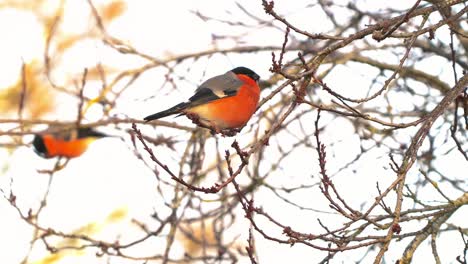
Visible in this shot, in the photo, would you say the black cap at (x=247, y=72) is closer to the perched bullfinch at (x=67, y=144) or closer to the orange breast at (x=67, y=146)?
the perched bullfinch at (x=67, y=144)

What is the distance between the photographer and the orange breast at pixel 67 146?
32.1 feet

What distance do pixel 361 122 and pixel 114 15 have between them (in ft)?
13.1

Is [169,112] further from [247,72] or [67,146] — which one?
[67,146]

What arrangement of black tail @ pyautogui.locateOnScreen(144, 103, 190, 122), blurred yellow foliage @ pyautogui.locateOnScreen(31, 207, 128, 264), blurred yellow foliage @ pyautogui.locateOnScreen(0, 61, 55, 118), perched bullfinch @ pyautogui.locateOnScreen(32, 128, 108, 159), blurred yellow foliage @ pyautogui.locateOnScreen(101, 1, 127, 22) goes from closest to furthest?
black tail @ pyautogui.locateOnScreen(144, 103, 190, 122)
blurred yellow foliage @ pyautogui.locateOnScreen(31, 207, 128, 264)
blurred yellow foliage @ pyautogui.locateOnScreen(0, 61, 55, 118)
blurred yellow foliage @ pyautogui.locateOnScreen(101, 1, 127, 22)
perched bullfinch @ pyautogui.locateOnScreen(32, 128, 108, 159)

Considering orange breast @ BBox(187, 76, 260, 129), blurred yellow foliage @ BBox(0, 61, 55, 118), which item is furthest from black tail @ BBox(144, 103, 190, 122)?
blurred yellow foliage @ BBox(0, 61, 55, 118)

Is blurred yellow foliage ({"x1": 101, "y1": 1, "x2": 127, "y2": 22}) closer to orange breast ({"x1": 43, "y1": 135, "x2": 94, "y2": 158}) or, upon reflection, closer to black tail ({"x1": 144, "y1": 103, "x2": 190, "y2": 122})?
orange breast ({"x1": 43, "y1": 135, "x2": 94, "y2": 158})

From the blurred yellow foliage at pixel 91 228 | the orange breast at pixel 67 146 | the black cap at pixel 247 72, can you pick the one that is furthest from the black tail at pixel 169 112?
the orange breast at pixel 67 146

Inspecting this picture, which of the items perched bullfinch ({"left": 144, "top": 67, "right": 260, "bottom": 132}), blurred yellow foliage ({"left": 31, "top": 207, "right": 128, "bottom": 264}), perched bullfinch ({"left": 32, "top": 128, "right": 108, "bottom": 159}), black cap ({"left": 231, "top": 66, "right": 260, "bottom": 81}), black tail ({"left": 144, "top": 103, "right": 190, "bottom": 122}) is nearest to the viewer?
black tail ({"left": 144, "top": 103, "right": 190, "bottom": 122})

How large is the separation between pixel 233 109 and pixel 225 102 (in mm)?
147

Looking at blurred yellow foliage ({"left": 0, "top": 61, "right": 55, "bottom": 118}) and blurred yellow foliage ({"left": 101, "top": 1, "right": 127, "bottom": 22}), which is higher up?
blurred yellow foliage ({"left": 101, "top": 1, "right": 127, "bottom": 22})

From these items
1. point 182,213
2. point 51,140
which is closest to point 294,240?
point 182,213

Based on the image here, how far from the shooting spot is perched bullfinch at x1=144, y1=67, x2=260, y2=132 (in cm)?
498

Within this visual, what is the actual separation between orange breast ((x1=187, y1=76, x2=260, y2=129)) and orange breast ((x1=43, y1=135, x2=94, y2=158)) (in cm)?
478

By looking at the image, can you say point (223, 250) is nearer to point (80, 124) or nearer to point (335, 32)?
point (80, 124)
